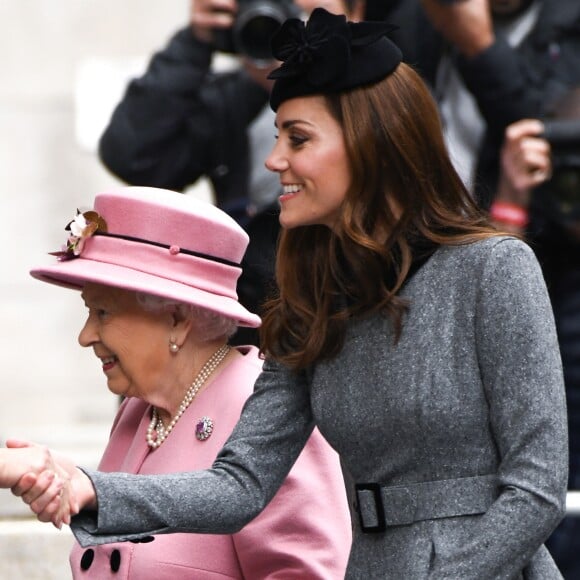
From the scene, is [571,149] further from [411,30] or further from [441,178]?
[441,178]

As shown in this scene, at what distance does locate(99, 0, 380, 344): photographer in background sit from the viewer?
4.34m

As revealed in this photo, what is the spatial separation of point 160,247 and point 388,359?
73 cm

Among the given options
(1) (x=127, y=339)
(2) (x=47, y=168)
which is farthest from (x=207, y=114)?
(2) (x=47, y=168)

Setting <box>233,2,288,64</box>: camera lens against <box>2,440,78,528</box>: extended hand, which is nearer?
<box>2,440,78,528</box>: extended hand

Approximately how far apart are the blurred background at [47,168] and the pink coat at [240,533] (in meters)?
4.11

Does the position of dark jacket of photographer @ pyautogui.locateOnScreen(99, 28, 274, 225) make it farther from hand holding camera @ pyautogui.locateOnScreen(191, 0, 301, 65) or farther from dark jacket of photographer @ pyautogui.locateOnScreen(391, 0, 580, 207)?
dark jacket of photographer @ pyautogui.locateOnScreen(391, 0, 580, 207)

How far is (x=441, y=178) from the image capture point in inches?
105

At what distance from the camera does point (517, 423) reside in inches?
96.7

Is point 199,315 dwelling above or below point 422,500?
below

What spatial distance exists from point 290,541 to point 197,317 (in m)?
0.49

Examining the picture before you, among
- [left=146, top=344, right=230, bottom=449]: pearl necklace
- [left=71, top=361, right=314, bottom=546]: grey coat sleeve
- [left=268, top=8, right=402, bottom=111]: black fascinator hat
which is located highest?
[left=268, top=8, right=402, bottom=111]: black fascinator hat

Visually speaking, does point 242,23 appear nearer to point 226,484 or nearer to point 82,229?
Result: point 82,229

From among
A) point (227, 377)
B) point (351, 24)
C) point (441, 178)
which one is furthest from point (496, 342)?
point (227, 377)

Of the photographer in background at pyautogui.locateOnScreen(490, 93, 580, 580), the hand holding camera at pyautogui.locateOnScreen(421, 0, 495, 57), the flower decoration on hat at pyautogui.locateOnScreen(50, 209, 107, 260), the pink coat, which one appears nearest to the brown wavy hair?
the pink coat
